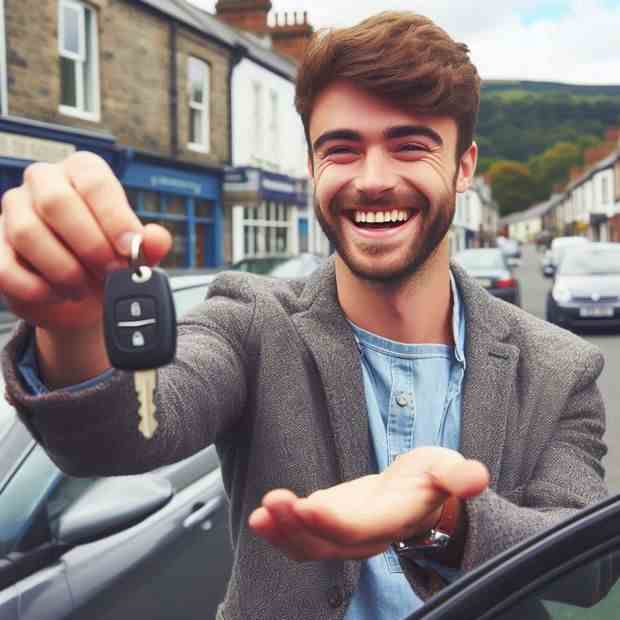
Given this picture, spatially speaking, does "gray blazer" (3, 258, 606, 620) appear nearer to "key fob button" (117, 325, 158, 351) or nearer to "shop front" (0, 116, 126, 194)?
"key fob button" (117, 325, 158, 351)

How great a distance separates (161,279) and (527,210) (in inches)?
5410

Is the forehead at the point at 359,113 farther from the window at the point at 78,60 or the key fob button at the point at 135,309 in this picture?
the window at the point at 78,60

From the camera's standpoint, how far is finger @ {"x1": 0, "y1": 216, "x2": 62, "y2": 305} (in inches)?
35.4

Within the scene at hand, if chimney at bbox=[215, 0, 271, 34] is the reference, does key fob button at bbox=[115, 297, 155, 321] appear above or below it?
below

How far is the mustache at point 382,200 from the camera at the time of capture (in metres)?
1.47

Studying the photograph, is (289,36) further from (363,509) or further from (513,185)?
(513,185)

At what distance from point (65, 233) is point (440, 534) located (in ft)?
2.33

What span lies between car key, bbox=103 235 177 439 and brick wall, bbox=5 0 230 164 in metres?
12.3

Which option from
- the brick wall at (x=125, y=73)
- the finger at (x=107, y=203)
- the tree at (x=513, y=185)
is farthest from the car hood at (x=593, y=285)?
the tree at (x=513, y=185)

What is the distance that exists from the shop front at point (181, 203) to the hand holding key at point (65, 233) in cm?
1406

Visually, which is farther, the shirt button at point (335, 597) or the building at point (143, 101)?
the building at point (143, 101)

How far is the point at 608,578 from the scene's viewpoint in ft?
3.30

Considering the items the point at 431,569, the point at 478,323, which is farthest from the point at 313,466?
the point at 478,323

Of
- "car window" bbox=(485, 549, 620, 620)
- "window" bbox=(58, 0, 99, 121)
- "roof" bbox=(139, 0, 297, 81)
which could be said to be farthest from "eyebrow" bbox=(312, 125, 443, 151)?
"roof" bbox=(139, 0, 297, 81)
